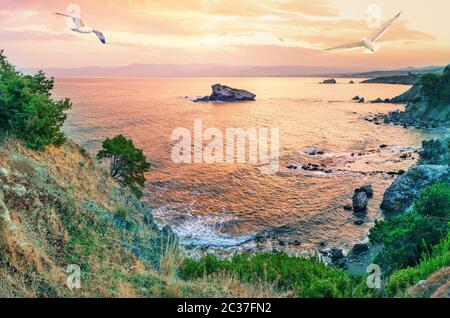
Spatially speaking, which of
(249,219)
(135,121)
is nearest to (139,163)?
(249,219)

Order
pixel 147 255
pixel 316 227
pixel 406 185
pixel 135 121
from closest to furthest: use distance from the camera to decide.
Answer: pixel 147 255 → pixel 316 227 → pixel 406 185 → pixel 135 121

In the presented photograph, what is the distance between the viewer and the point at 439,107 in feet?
296

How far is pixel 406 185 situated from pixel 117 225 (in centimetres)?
2943

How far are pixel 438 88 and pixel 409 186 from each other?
68811 millimetres

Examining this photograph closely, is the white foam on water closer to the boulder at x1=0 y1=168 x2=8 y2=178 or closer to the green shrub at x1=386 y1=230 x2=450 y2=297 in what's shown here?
the boulder at x1=0 y1=168 x2=8 y2=178

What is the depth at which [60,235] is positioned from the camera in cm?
1159

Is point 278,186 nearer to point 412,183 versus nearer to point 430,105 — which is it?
point 412,183

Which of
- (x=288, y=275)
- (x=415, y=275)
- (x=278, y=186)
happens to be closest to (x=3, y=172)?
(x=288, y=275)

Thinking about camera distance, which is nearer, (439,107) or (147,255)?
(147,255)

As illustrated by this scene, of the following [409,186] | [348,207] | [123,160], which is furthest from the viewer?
[348,207]

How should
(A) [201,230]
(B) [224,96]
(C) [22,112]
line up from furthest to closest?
(B) [224,96] < (A) [201,230] < (C) [22,112]

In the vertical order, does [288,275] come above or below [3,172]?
below
